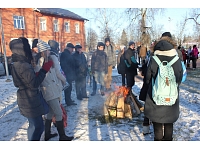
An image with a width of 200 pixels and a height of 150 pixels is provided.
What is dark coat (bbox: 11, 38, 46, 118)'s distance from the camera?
2.26 metres

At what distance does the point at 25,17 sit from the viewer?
62.3 ft

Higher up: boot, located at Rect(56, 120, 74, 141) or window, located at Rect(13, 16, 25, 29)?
window, located at Rect(13, 16, 25, 29)

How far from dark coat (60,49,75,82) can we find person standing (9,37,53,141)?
7.85 feet

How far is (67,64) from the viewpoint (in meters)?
5.00

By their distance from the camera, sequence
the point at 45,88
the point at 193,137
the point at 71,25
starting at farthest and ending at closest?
1. the point at 71,25
2. the point at 193,137
3. the point at 45,88

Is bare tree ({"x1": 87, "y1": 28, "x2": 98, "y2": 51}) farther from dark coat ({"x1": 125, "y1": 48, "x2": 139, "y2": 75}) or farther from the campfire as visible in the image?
the campfire

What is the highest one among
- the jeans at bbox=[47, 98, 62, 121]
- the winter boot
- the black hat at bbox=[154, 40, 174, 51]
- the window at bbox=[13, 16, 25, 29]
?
the window at bbox=[13, 16, 25, 29]

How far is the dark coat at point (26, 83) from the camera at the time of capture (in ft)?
7.40

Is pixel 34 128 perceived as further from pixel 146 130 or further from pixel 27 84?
pixel 146 130

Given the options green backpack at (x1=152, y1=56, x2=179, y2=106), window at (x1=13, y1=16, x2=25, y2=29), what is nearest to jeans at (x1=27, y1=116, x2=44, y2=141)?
green backpack at (x1=152, y1=56, x2=179, y2=106)
